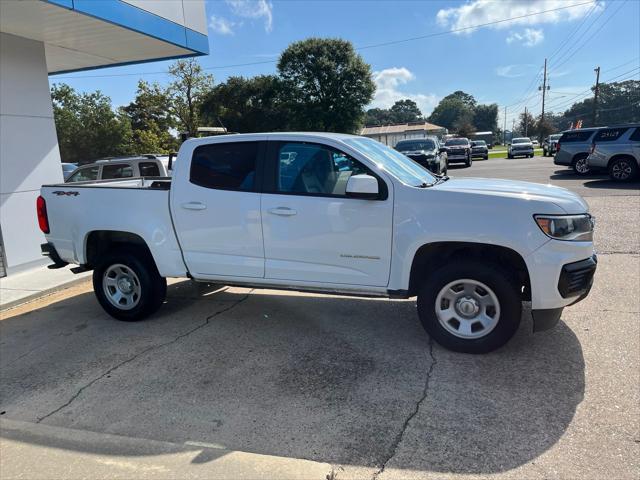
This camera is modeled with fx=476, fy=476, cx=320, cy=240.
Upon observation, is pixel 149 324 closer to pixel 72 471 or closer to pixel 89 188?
pixel 89 188

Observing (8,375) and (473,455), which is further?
(8,375)

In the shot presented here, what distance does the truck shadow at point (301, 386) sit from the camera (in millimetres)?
3025

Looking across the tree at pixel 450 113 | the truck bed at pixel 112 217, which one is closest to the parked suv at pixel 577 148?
the truck bed at pixel 112 217

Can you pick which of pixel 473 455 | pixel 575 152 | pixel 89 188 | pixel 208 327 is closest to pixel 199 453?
pixel 473 455

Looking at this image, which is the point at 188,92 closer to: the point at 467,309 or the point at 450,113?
the point at 467,309

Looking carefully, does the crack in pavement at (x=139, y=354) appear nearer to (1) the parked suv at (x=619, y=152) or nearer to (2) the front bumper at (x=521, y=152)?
(1) the parked suv at (x=619, y=152)

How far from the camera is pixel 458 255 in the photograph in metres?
4.14

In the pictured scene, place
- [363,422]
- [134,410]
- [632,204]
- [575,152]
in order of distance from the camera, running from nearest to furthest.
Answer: [363,422] < [134,410] < [632,204] < [575,152]

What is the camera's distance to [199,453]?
2.97 meters

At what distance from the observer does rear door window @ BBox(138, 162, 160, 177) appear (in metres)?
8.99

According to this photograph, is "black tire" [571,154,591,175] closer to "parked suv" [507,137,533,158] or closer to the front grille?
the front grille

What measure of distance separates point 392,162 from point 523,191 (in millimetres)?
1237

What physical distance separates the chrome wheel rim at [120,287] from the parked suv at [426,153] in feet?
47.5

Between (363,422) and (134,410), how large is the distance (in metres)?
1.71
